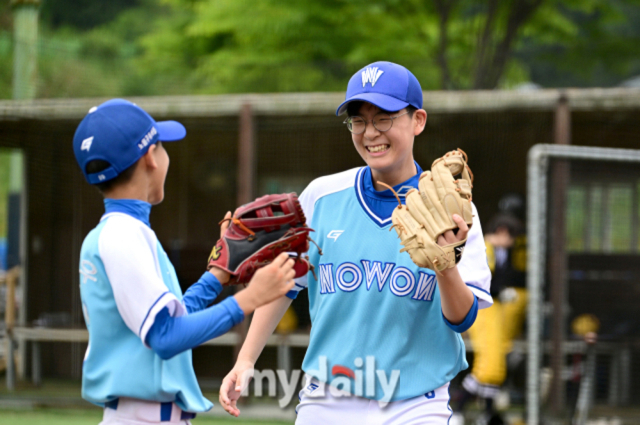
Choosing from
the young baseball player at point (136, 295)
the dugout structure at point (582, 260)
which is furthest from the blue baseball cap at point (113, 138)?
the dugout structure at point (582, 260)

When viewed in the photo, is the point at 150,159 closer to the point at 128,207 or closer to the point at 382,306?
the point at 128,207

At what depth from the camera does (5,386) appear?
27.6 feet

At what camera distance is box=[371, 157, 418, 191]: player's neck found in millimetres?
2458

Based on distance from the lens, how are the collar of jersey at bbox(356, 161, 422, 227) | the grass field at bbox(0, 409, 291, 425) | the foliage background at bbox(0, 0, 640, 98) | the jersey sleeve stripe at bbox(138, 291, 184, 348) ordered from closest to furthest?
the jersey sleeve stripe at bbox(138, 291, 184, 348), the collar of jersey at bbox(356, 161, 422, 227), the grass field at bbox(0, 409, 291, 425), the foliage background at bbox(0, 0, 640, 98)

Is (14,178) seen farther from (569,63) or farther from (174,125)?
(569,63)

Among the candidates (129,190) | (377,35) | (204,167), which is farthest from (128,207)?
(377,35)

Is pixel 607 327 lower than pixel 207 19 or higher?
lower

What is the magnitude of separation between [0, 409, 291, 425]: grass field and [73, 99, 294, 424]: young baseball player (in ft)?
15.6

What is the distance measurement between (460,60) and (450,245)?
12056 millimetres

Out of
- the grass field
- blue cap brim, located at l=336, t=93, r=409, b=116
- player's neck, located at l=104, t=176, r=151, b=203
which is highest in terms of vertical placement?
blue cap brim, located at l=336, t=93, r=409, b=116

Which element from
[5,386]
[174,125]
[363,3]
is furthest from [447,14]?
[174,125]

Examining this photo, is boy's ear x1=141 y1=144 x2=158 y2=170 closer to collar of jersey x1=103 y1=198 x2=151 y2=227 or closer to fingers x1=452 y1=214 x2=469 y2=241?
collar of jersey x1=103 y1=198 x2=151 y2=227

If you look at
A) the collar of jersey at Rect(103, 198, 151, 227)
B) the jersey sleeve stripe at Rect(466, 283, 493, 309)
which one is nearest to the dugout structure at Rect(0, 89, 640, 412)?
the jersey sleeve stripe at Rect(466, 283, 493, 309)

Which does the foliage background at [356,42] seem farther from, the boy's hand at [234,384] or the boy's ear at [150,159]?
the boy's ear at [150,159]
